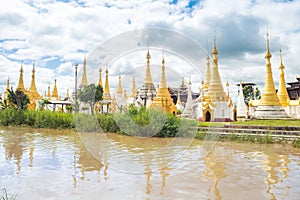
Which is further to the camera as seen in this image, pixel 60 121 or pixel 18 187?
pixel 60 121

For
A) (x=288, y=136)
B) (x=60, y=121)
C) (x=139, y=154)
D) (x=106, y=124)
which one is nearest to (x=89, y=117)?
(x=106, y=124)

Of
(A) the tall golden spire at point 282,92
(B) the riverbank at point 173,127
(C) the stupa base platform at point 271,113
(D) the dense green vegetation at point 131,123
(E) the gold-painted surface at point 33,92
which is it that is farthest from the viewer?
(E) the gold-painted surface at point 33,92

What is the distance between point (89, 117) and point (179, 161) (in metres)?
7.64

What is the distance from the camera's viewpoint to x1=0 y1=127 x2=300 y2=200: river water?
4840 mm

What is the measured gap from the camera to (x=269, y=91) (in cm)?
2180

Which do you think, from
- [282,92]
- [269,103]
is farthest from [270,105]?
[282,92]

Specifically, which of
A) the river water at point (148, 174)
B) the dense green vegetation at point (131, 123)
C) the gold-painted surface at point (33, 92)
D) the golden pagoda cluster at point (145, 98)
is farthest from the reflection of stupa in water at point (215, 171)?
the gold-painted surface at point (33, 92)

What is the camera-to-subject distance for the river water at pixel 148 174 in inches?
191

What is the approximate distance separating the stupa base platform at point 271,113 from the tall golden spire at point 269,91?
1.20 feet

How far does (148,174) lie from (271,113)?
17.4m

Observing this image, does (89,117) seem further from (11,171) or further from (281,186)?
(281,186)

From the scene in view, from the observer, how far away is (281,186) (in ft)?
17.5

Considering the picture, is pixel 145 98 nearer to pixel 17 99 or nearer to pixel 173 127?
pixel 17 99

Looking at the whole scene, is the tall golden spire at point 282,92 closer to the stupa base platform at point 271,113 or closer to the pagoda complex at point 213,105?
the stupa base platform at point 271,113
